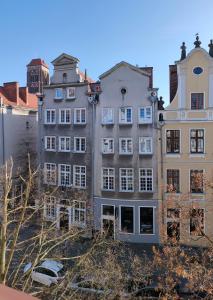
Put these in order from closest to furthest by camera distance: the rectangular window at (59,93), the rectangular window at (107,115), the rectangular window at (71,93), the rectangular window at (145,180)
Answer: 1. the rectangular window at (145,180)
2. the rectangular window at (107,115)
3. the rectangular window at (71,93)
4. the rectangular window at (59,93)

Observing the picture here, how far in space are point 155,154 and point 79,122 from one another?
832 centimetres

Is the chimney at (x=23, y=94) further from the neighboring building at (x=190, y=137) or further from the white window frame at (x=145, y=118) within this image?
the neighboring building at (x=190, y=137)

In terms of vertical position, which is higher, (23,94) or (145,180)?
(23,94)

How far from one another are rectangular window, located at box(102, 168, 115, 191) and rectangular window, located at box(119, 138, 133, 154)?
2.07 m

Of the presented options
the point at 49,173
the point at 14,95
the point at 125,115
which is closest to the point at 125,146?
the point at 125,115

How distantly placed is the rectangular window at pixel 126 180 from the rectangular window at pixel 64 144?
6313mm

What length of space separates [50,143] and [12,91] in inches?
428

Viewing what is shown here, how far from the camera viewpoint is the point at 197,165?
30.1 meters

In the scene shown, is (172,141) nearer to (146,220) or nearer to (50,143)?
(146,220)

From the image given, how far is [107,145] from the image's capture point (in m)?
32.2

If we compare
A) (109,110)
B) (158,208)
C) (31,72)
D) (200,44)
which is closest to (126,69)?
(109,110)

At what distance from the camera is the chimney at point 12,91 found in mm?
41812

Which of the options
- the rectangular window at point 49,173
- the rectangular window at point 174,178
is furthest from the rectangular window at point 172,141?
the rectangular window at point 49,173

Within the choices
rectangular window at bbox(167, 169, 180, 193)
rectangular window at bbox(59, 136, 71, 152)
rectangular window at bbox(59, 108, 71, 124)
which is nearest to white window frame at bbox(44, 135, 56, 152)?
rectangular window at bbox(59, 136, 71, 152)
